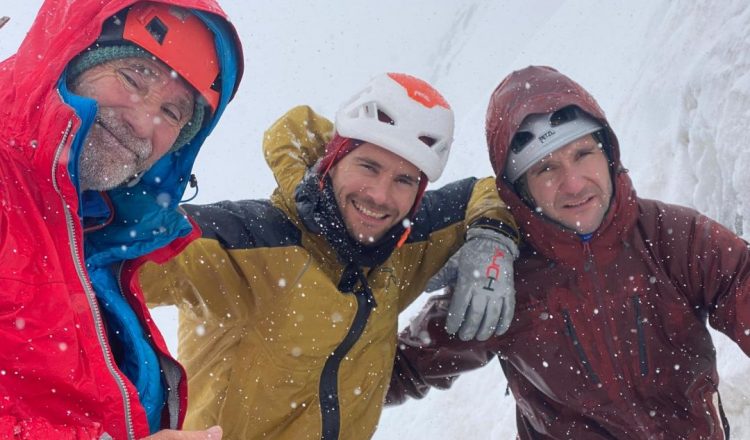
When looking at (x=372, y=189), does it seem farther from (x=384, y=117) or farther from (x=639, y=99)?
(x=639, y=99)

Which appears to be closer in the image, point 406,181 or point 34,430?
point 34,430

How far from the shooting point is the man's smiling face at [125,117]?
7.58 feet

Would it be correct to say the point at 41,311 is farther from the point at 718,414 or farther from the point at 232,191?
the point at 232,191

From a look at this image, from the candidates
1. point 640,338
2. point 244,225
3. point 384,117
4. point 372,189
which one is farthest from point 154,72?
point 640,338

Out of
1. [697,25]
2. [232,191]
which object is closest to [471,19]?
[232,191]

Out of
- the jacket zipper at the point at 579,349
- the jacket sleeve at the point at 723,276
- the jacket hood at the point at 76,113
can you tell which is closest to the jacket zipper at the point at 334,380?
the jacket hood at the point at 76,113

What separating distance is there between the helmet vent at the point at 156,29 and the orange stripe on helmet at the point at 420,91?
146 cm

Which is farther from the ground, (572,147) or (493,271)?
(572,147)

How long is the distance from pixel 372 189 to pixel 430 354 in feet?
3.64

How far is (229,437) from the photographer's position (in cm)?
307

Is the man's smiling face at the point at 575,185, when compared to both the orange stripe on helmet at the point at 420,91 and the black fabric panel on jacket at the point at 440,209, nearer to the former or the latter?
the black fabric panel on jacket at the point at 440,209

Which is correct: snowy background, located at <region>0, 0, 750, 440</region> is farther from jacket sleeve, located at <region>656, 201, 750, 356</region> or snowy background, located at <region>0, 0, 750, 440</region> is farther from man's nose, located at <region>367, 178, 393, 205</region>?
man's nose, located at <region>367, 178, 393, 205</region>

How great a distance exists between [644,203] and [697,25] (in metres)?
5.86

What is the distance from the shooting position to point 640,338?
3.29 m
